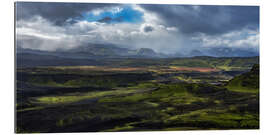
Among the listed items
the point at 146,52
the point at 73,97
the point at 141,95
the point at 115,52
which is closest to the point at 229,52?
the point at 146,52

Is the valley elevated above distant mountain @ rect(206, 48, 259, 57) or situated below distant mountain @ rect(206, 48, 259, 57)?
below

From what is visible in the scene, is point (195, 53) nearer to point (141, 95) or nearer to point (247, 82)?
point (247, 82)

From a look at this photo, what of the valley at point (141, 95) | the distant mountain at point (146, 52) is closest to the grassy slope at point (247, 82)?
the valley at point (141, 95)

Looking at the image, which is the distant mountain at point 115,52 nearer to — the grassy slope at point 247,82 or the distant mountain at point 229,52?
the distant mountain at point 229,52

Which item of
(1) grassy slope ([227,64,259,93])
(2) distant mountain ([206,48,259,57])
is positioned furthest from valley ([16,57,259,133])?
(2) distant mountain ([206,48,259,57])

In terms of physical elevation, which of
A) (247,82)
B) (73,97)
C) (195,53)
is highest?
(195,53)

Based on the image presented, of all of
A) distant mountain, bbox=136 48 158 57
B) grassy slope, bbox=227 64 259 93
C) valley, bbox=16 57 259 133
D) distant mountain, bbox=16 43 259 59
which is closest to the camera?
valley, bbox=16 57 259 133

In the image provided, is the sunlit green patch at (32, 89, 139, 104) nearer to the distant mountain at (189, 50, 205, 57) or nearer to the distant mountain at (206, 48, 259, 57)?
the distant mountain at (189, 50, 205, 57)

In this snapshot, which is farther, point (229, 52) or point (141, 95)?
point (229, 52)

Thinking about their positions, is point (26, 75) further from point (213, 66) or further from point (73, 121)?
point (213, 66)

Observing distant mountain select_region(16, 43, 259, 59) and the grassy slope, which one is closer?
distant mountain select_region(16, 43, 259, 59)

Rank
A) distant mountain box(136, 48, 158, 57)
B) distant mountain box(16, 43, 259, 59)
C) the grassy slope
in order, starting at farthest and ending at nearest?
1. the grassy slope
2. distant mountain box(136, 48, 158, 57)
3. distant mountain box(16, 43, 259, 59)

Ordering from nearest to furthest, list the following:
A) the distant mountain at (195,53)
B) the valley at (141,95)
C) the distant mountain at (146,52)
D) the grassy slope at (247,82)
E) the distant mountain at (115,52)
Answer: the valley at (141,95) < the distant mountain at (115,52) < the distant mountain at (146,52) < the grassy slope at (247,82) < the distant mountain at (195,53)
